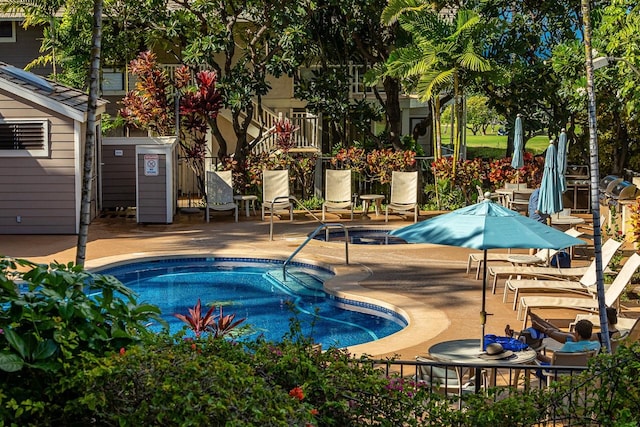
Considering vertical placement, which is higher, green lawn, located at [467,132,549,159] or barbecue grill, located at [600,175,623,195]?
green lawn, located at [467,132,549,159]

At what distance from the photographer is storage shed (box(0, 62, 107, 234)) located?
19547 millimetres

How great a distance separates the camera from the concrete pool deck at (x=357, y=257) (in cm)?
1275

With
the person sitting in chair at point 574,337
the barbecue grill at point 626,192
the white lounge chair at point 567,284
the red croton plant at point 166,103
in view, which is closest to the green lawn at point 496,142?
the red croton plant at point 166,103

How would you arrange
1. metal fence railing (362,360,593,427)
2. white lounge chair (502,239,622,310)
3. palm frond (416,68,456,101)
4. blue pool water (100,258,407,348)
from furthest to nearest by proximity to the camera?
1. palm frond (416,68,456,101)
2. blue pool water (100,258,407,348)
3. white lounge chair (502,239,622,310)
4. metal fence railing (362,360,593,427)

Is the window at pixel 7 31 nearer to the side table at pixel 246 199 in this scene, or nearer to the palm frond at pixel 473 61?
the side table at pixel 246 199

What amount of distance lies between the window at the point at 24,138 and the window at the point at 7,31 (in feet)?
40.2

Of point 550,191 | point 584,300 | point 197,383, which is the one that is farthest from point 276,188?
point 197,383

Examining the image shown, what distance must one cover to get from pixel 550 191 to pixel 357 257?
376 centimetres

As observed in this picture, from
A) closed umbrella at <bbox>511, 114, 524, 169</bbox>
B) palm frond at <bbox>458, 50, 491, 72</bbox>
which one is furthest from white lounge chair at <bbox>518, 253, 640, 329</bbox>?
palm frond at <bbox>458, 50, 491, 72</bbox>

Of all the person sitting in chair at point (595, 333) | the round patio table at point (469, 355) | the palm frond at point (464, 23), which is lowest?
the round patio table at point (469, 355)

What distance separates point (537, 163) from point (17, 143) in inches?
440

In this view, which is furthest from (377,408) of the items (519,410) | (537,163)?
Answer: (537,163)

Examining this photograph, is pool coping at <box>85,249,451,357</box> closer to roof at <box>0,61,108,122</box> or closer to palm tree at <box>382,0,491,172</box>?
roof at <box>0,61,108,122</box>

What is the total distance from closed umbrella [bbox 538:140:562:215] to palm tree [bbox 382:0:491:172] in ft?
21.7
